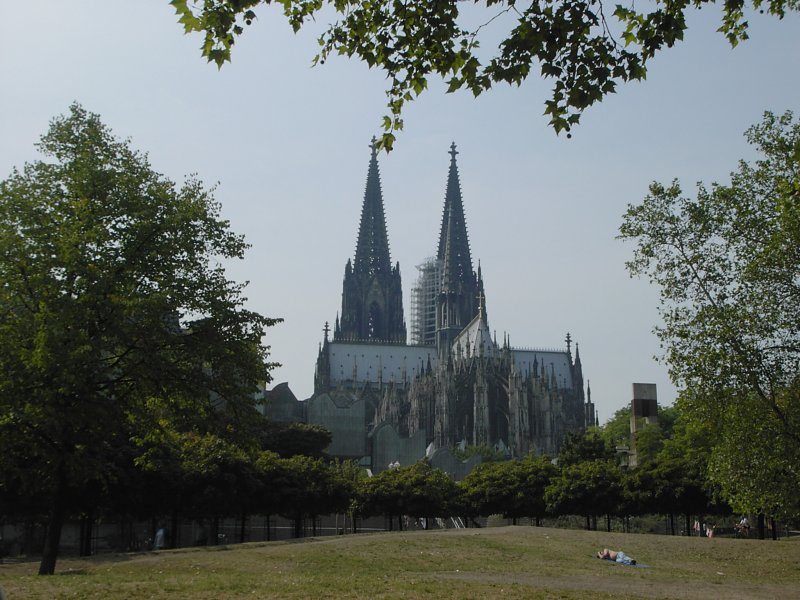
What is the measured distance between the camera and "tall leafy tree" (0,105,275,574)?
60.9 feet

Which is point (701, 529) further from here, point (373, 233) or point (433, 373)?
point (373, 233)

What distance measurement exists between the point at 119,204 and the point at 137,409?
4.92 meters

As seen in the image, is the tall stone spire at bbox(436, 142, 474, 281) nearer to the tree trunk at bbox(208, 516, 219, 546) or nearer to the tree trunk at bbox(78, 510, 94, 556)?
the tree trunk at bbox(208, 516, 219, 546)

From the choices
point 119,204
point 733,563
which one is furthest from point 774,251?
point 119,204

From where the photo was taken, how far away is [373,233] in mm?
147750

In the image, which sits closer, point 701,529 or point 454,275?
point 701,529

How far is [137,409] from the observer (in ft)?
67.8

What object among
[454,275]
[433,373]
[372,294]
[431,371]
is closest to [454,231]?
[454,275]

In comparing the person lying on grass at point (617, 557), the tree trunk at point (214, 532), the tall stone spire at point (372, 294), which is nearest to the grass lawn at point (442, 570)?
the person lying on grass at point (617, 557)

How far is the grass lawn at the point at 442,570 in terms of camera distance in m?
14.0

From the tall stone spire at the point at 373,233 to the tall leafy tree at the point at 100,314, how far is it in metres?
122

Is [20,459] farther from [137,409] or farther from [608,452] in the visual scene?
[608,452]

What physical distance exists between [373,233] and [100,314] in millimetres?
128529

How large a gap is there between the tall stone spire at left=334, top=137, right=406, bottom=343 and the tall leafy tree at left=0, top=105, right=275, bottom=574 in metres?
116
